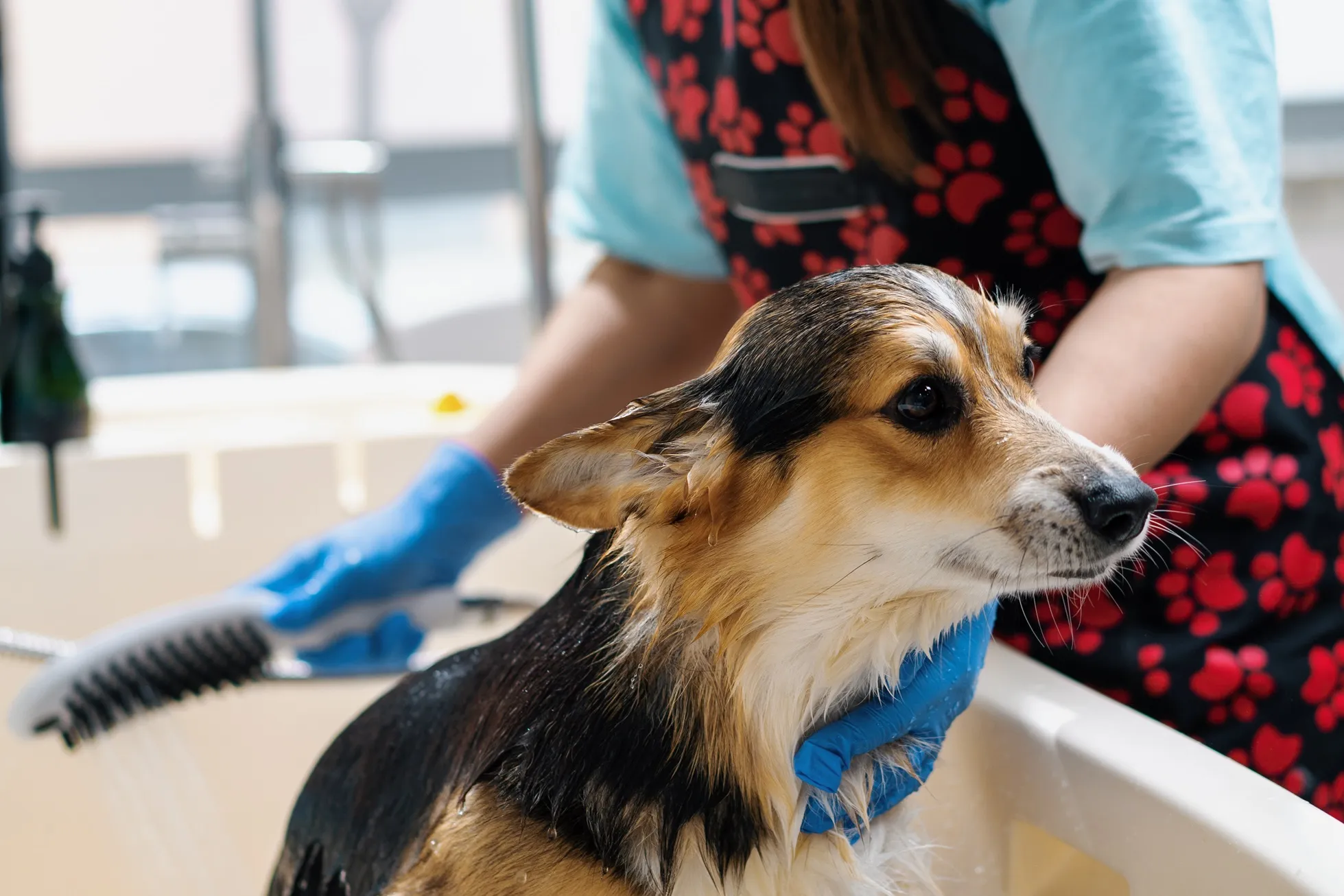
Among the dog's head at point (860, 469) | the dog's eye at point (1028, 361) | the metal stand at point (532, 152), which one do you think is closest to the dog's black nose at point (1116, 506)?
the dog's head at point (860, 469)

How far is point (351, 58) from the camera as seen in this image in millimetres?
3193

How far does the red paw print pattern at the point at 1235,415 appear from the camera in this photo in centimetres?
100

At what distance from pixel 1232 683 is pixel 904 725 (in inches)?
14.2

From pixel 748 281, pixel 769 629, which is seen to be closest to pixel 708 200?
pixel 748 281

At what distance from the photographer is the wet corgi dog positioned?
0.71 meters

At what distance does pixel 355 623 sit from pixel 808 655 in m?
0.59

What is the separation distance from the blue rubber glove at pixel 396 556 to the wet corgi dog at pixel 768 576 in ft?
1.46

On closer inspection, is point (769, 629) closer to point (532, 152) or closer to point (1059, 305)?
point (1059, 305)

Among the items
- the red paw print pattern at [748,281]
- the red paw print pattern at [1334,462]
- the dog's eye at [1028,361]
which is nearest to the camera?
the dog's eye at [1028,361]

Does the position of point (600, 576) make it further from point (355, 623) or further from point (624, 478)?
point (355, 623)

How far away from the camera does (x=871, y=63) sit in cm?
95

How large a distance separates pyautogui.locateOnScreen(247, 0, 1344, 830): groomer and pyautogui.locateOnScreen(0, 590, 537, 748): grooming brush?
0.02 metres

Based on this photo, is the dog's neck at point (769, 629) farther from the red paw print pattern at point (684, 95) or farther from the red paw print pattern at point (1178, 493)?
the red paw print pattern at point (684, 95)

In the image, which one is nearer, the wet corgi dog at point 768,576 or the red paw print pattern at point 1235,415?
the wet corgi dog at point 768,576
